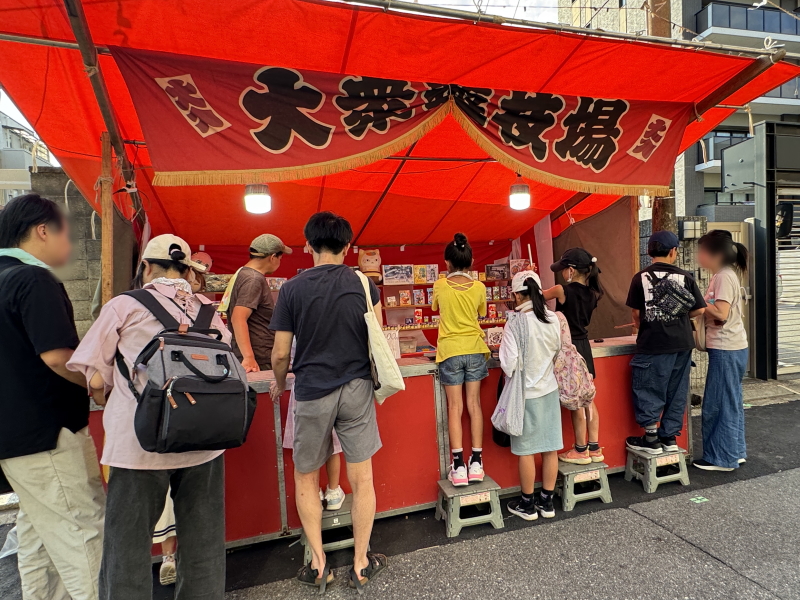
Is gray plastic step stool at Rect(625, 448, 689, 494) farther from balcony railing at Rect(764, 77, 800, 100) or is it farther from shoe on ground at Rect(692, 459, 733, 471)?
balcony railing at Rect(764, 77, 800, 100)

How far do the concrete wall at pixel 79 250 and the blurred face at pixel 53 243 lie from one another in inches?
127

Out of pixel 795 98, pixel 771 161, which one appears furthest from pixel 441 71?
pixel 795 98

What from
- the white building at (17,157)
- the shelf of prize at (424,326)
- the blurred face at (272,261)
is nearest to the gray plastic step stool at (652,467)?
the blurred face at (272,261)

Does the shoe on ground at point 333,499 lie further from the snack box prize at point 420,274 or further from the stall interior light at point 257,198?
the snack box prize at point 420,274

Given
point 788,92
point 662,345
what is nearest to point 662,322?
point 662,345

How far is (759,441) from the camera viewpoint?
418cm

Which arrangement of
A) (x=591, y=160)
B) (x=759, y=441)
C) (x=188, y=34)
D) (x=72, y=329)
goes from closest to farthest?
(x=72, y=329)
(x=188, y=34)
(x=591, y=160)
(x=759, y=441)

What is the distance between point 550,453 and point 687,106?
11.2ft

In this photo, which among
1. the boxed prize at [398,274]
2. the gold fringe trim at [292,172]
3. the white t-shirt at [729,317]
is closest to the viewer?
the gold fringe trim at [292,172]

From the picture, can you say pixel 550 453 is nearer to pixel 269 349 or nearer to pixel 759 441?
pixel 269 349

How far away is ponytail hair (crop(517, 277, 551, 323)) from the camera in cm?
284

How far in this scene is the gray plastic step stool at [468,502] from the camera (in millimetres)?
2754

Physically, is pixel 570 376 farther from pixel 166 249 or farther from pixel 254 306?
pixel 166 249

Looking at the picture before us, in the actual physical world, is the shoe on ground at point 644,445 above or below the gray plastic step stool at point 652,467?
above
